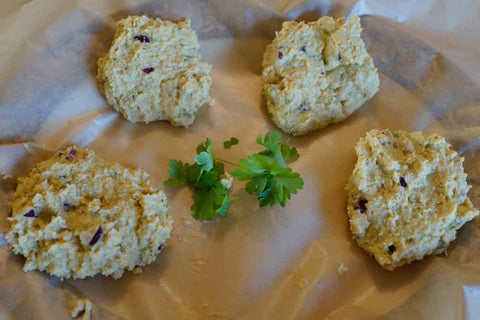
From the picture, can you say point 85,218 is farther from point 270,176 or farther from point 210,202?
point 270,176

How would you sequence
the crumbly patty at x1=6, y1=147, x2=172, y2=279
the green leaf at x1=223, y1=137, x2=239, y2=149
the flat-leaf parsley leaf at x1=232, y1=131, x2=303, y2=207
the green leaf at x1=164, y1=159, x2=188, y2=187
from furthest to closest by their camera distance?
the green leaf at x1=223, y1=137, x2=239, y2=149 → the green leaf at x1=164, y1=159, x2=188, y2=187 → the flat-leaf parsley leaf at x1=232, y1=131, x2=303, y2=207 → the crumbly patty at x1=6, y1=147, x2=172, y2=279

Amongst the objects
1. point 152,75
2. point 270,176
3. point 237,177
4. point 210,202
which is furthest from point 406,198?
point 152,75

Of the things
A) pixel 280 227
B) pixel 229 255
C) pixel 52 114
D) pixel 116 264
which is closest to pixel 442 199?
pixel 280 227

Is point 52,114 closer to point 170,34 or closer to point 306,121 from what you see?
point 170,34

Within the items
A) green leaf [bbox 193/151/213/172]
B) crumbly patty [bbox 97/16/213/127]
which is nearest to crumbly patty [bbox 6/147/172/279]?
green leaf [bbox 193/151/213/172]

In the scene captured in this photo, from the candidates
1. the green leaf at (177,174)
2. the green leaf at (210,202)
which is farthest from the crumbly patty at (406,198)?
the green leaf at (177,174)

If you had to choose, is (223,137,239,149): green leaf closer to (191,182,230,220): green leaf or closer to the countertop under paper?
the countertop under paper
